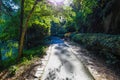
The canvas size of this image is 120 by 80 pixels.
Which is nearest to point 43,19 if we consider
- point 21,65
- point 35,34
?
point 21,65

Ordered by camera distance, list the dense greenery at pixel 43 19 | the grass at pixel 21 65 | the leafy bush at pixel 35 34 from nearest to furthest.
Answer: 1. the grass at pixel 21 65
2. the dense greenery at pixel 43 19
3. the leafy bush at pixel 35 34

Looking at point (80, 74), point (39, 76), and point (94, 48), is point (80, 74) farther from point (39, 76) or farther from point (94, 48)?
Answer: point (94, 48)

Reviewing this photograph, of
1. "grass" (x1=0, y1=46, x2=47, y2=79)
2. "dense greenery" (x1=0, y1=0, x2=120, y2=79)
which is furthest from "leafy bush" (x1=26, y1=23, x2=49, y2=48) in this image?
"grass" (x1=0, y1=46, x2=47, y2=79)

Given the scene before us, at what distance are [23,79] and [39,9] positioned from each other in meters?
7.57

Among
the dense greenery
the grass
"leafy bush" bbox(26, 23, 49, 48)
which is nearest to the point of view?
the grass

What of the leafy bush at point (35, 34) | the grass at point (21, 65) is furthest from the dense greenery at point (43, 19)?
the leafy bush at point (35, 34)

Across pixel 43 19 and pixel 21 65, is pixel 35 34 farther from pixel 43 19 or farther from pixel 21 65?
pixel 21 65

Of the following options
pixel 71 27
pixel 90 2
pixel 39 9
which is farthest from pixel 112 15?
pixel 71 27

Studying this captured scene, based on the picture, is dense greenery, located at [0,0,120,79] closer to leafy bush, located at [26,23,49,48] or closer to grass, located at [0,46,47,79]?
grass, located at [0,46,47,79]

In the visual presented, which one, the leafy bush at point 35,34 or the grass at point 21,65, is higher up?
the leafy bush at point 35,34

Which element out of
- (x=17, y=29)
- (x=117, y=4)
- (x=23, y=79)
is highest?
(x=117, y=4)

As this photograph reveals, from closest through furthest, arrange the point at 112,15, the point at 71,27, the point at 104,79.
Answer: the point at 104,79
the point at 112,15
the point at 71,27

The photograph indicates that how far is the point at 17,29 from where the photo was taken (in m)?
14.5

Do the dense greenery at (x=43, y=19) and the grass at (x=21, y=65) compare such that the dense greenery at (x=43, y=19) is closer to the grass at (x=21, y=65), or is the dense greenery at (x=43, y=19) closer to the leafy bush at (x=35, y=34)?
the grass at (x=21, y=65)
